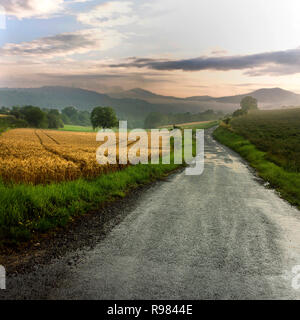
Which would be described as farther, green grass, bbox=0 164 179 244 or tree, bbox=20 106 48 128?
tree, bbox=20 106 48 128

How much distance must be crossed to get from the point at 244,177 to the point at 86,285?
13.1 metres

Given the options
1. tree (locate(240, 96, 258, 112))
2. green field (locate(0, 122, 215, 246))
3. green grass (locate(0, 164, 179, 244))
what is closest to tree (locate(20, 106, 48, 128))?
green field (locate(0, 122, 215, 246))

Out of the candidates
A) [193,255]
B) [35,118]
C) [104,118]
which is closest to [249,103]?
[104,118]

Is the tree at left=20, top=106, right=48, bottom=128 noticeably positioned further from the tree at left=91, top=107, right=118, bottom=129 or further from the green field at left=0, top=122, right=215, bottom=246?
the green field at left=0, top=122, right=215, bottom=246

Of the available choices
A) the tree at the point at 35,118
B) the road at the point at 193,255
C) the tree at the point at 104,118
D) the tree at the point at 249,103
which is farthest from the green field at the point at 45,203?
the tree at the point at 249,103

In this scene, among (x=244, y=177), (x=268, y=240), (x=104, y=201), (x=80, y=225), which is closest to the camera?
(x=268, y=240)

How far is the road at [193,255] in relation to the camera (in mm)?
4531

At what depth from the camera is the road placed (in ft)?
14.9

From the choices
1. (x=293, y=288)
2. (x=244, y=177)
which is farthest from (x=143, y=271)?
(x=244, y=177)

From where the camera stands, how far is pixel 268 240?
22.1 ft

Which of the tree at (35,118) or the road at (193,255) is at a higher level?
the tree at (35,118)

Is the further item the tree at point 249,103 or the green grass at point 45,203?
the tree at point 249,103

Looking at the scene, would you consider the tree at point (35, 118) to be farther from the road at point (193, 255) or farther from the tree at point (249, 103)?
the tree at point (249, 103)

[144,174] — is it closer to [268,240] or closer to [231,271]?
[268,240]
